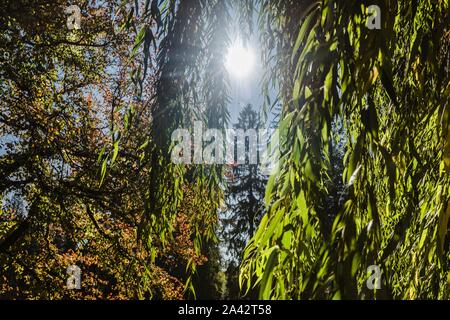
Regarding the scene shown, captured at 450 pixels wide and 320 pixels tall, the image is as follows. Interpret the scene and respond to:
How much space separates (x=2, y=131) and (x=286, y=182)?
23.3 ft

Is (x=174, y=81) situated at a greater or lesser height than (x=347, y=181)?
greater

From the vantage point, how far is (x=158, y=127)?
265cm

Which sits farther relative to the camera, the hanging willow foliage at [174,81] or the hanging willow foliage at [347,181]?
the hanging willow foliage at [174,81]

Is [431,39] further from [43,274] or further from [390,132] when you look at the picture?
[43,274]

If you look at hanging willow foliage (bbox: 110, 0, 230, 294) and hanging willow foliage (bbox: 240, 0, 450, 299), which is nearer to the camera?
hanging willow foliage (bbox: 240, 0, 450, 299)

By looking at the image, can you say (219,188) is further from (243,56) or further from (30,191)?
(30,191)

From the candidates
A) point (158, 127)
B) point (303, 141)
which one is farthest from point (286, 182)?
point (158, 127)

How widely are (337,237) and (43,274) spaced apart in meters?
7.08

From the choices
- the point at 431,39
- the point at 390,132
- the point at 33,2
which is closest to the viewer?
the point at 431,39

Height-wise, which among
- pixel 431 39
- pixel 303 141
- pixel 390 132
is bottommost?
pixel 303 141

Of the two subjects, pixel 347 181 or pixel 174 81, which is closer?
pixel 347 181
